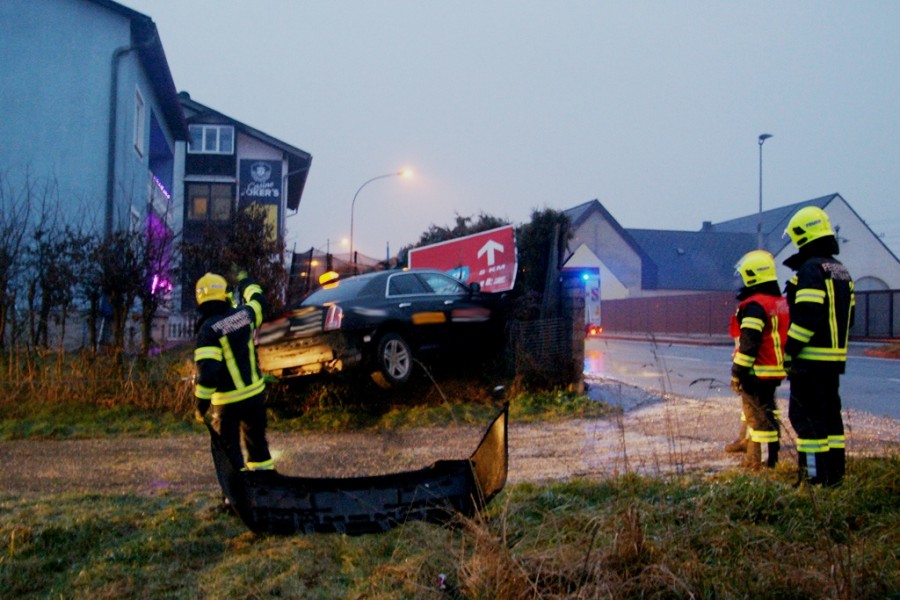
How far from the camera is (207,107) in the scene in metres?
35.2

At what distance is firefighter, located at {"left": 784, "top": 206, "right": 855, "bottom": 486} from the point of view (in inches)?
193

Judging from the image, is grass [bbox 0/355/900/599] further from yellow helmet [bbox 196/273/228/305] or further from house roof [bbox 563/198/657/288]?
house roof [bbox 563/198/657/288]

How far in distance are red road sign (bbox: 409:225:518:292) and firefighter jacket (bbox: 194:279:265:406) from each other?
6407 millimetres

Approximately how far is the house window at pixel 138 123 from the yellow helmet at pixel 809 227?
17382 millimetres

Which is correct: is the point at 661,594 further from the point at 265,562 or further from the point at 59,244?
the point at 59,244

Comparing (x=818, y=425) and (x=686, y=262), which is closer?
(x=818, y=425)

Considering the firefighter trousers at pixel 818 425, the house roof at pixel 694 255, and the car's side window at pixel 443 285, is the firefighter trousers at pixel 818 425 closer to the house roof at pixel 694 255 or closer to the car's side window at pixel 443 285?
the car's side window at pixel 443 285

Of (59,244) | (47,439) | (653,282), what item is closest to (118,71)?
(59,244)

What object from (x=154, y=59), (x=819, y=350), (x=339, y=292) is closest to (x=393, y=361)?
(x=339, y=292)

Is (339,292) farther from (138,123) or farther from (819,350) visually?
(138,123)

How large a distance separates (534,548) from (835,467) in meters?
2.43

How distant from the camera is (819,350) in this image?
5000mm

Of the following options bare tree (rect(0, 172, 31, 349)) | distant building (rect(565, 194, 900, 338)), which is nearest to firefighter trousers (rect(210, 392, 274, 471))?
bare tree (rect(0, 172, 31, 349))

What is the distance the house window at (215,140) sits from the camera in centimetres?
3572
